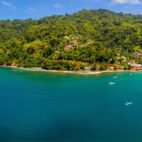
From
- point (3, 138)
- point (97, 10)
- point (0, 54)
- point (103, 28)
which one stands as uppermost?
point (97, 10)

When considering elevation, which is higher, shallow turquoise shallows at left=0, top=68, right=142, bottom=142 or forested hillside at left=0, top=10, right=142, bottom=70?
forested hillside at left=0, top=10, right=142, bottom=70

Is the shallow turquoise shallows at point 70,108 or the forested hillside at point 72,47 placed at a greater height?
the forested hillside at point 72,47

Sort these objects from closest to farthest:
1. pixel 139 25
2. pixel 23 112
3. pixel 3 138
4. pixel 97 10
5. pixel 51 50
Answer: pixel 3 138 < pixel 23 112 < pixel 51 50 < pixel 139 25 < pixel 97 10

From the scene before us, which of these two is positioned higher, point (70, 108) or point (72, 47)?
point (72, 47)

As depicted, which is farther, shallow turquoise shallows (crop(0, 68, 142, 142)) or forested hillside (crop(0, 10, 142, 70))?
forested hillside (crop(0, 10, 142, 70))

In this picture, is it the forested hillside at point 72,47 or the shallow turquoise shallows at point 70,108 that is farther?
the forested hillside at point 72,47

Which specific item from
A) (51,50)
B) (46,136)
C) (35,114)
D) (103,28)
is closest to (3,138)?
(46,136)

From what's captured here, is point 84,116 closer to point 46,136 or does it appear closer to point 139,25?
point 46,136

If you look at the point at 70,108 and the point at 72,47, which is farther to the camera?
the point at 72,47
